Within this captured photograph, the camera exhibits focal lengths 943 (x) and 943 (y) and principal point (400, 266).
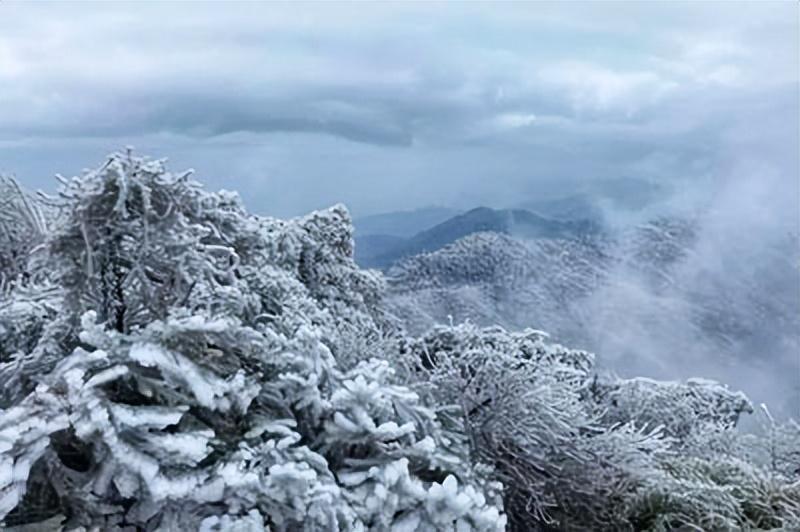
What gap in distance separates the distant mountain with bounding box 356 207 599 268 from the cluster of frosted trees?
7807mm

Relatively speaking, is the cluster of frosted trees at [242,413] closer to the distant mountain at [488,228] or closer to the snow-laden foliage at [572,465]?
the snow-laden foliage at [572,465]

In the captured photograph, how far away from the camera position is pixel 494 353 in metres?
5.61

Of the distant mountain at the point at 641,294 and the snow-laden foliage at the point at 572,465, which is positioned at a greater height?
the snow-laden foliage at the point at 572,465

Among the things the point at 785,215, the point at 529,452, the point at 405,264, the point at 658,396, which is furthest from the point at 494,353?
the point at 785,215

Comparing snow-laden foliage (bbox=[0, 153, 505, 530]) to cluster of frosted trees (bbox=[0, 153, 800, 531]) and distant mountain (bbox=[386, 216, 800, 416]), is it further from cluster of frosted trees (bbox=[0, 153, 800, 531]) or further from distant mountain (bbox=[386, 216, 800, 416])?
distant mountain (bbox=[386, 216, 800, 416])

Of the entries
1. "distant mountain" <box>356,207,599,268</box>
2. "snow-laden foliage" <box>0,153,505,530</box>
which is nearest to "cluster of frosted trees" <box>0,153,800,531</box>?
"snow-laden foliage" <box>0,153,505,530</box>

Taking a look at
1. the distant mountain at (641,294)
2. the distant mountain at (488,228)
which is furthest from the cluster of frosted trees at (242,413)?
the distant mountain at (488,228)

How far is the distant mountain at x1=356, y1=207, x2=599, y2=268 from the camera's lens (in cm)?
1523

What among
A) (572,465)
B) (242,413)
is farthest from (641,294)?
(242,413)

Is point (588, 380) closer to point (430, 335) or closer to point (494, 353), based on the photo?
point (430, 335)

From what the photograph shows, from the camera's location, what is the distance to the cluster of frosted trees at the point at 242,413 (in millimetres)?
3512

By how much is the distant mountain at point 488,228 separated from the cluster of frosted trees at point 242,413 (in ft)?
25.6

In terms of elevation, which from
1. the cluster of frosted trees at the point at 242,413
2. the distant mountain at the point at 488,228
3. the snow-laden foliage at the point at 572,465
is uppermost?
the cluster of frosted trees at the point at 242,413

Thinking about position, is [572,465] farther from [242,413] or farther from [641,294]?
[641,294]
